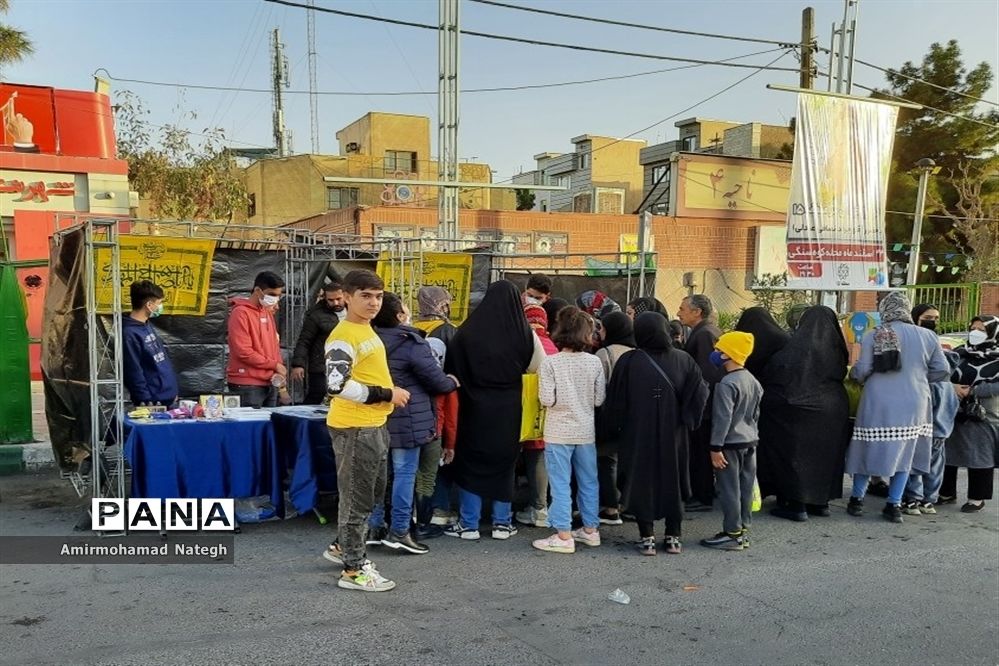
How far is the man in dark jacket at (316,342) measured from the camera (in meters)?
6.77

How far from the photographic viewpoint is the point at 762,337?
5.76m

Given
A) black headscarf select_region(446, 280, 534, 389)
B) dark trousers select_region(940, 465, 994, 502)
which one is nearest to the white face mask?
dark trousers select_region(940, 465, 994, 502)

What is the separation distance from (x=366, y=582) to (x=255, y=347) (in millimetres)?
3005

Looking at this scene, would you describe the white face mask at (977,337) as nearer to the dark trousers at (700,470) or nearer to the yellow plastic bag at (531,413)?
the dark trousers at (700,470)

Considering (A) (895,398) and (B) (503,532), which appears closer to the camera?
(B) (503,532)

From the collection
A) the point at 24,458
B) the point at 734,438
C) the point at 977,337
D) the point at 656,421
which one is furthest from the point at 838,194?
the point at 24,458

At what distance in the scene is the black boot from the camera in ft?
16.7

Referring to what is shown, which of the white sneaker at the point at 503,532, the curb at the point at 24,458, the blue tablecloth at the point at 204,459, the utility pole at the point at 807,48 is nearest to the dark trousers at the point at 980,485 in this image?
the white sneaker at the point at 503,532

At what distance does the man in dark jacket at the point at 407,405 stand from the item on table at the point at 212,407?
56.4 inches

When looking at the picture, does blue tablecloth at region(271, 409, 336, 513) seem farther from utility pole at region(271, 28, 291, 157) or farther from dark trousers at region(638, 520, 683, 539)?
utility pole at region(271, 28, 291, 157)

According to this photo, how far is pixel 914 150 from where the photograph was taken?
21.8 metres

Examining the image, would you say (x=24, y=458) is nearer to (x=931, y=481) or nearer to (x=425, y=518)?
(x=425, y=518)

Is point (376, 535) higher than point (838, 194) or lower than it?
lower

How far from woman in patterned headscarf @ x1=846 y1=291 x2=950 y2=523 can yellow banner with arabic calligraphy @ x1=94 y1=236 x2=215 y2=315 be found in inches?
240
